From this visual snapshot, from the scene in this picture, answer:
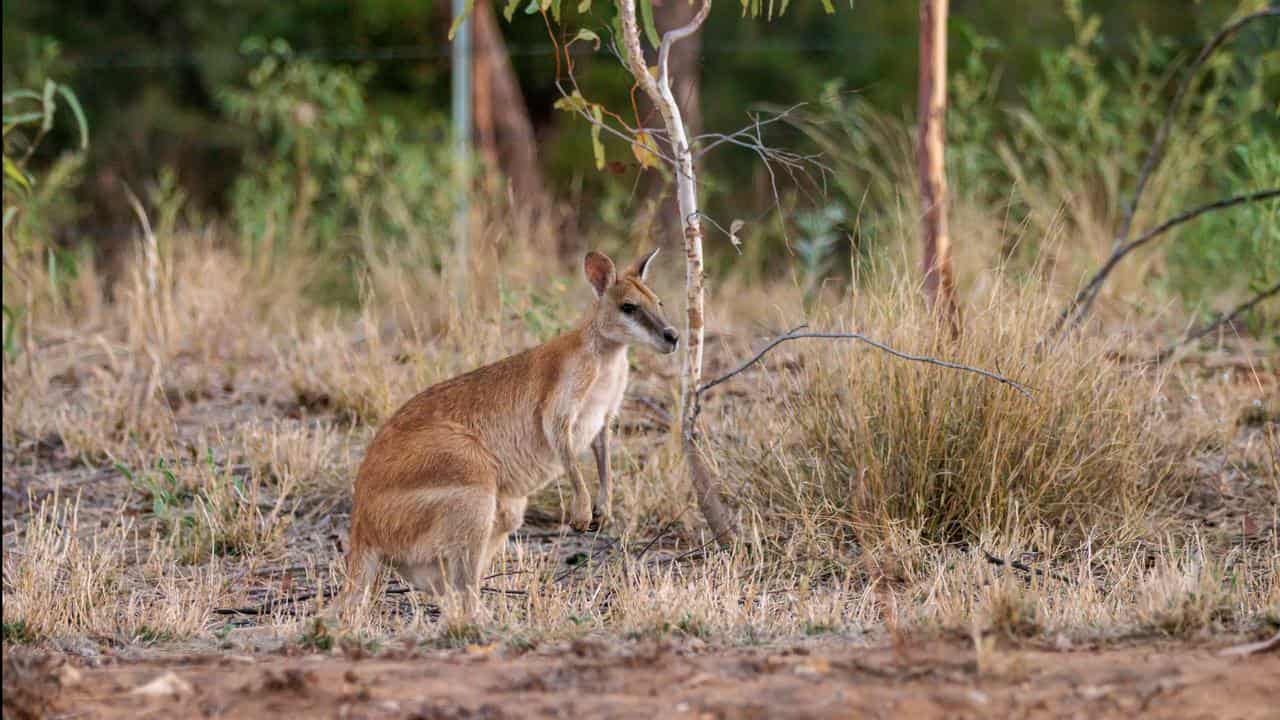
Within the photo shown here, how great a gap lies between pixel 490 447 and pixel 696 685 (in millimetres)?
1736

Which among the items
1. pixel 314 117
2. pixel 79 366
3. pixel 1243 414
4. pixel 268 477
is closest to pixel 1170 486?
pixel 1243 414

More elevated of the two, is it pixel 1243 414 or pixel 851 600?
pixel 1243 414

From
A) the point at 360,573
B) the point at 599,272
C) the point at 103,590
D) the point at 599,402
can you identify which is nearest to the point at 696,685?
the point at 360,573

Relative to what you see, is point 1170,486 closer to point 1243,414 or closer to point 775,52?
point 1243,414

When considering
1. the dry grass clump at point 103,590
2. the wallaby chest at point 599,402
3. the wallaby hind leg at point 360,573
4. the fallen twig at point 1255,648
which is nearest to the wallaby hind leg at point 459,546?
the wallaby hind leg at point 360,573

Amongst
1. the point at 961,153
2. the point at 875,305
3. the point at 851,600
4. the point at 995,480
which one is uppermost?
the point at 961,153

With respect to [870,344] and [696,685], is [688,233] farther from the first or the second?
[696,685]

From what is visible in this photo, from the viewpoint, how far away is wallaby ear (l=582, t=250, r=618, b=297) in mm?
5336

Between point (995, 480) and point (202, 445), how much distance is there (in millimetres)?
3399

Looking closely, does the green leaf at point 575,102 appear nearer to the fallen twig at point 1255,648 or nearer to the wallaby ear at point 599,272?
the wallaby ear at point 599,272

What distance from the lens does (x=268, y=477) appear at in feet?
21.5

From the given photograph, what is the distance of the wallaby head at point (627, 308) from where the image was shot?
16.9 feet

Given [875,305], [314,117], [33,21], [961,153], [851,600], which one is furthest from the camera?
[33,21]

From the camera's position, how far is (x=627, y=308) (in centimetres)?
523
